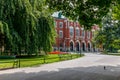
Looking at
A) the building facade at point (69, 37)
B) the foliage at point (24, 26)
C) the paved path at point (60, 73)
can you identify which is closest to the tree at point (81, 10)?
the paved path at point (60, 73)

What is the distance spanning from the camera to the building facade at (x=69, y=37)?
73825 mm

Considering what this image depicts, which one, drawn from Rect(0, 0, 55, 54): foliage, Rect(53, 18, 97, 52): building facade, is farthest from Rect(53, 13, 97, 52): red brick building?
Rect(0, 0, 55, 54): foliage

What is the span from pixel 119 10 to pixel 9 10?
19.5 m

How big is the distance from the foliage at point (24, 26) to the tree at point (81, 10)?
588 inches

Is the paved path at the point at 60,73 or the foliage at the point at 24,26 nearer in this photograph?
the paved path at the point at 60,73

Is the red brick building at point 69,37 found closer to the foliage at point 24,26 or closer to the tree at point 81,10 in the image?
the foliage at point 24,26

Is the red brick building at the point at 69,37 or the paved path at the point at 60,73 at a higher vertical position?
the red brick building at the point at 69,37

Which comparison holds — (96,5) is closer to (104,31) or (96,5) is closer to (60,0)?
(60,0)

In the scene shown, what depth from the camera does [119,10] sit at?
16797mm

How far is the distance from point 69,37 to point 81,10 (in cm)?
5898

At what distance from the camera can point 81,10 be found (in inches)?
666

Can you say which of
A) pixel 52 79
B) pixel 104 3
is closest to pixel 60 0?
pixel 104 3

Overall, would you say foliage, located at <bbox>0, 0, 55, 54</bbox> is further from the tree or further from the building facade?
the building facade

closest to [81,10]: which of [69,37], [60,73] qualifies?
[60,73]
